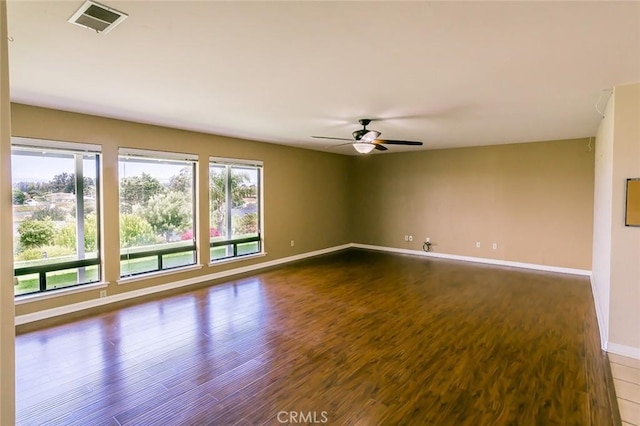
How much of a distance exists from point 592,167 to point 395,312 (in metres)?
4.85

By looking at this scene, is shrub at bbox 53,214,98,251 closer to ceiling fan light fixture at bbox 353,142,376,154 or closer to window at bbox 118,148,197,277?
window at bbox 118,148,197,277

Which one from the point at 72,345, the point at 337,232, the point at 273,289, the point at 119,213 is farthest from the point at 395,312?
the point at 337,232

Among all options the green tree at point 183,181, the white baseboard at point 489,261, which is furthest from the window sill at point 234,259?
the white baseboard at point 489,261

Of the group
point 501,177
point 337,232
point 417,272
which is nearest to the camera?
point 417,272

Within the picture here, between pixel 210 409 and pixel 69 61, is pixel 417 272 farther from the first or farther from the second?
pixel 69 61

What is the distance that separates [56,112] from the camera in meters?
4.12

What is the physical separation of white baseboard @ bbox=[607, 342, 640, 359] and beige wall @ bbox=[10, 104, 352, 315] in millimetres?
Answer: 5374

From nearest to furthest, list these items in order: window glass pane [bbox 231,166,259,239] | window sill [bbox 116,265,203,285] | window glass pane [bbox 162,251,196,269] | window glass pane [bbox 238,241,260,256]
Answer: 1. window sill [bbox 116,265,203,285]
2. window glass pane [bbox 162,251,196,269]
3. window glass pane [bbox 231,166,259,239]
4. window glass pane [bbox 238,241,260,256]

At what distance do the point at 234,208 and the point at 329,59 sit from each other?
168 inches

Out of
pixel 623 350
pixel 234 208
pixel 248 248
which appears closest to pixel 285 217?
pixel 248 248

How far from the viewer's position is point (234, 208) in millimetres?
6359

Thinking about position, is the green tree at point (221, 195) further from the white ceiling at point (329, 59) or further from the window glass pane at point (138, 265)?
the white ceiling at point (329, 59)

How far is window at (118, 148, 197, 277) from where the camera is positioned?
485cm

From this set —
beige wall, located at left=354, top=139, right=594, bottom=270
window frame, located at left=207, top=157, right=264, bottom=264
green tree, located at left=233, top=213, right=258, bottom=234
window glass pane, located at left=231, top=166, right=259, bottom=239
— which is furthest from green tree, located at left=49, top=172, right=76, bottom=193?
beige wall, located at left=354, top=139, right=594, bottom=270
